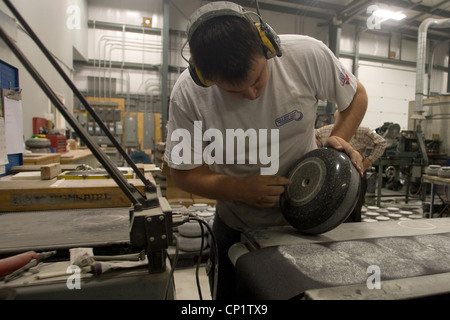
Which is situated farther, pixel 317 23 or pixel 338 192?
pixel 317 23

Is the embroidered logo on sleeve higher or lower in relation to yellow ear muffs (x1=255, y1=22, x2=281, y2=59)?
lower

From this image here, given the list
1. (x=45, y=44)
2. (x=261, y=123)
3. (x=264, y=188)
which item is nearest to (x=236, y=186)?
(x=264, y=188)

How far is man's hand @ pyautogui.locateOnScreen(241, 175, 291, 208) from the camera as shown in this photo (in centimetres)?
84

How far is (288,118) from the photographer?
3.10 feet

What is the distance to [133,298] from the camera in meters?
0.62

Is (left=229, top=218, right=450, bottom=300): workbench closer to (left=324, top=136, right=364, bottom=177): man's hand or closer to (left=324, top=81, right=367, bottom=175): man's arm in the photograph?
(left=324, top=136, right=364, bottom=177): man's hand

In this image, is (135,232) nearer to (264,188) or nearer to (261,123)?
(264,188)

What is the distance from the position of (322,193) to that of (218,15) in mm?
531

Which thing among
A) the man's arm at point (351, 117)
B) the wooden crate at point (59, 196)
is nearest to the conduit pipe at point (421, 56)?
the man's arm at point (351, 117)

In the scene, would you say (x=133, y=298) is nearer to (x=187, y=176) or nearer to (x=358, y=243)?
(x=187, y=176)

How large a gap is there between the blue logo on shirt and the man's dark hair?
0.89ft

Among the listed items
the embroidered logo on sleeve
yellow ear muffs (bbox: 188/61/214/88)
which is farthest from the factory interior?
yellow ear muffs (bbox: 188/61/214/88)
